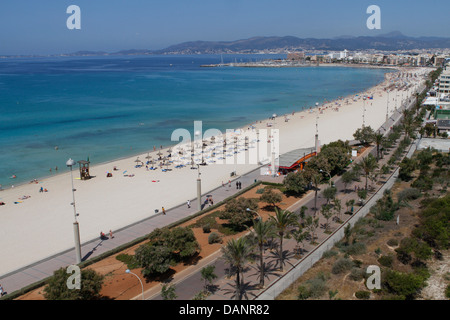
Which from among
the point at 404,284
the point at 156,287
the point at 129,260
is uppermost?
the point at 404,284

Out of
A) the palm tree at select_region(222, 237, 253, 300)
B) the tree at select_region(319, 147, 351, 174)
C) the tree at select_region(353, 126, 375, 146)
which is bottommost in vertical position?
the palm tree at select_region(222, 237, 253, 300)

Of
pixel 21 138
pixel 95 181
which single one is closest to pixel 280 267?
pixel 95 181

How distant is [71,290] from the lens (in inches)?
578

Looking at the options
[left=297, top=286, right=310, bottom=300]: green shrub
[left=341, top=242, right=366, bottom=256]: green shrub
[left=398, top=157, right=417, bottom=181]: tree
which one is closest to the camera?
[left=297, top=286, right=310, bottom=300]: green shrub

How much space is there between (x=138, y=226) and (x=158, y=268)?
7.66 metres

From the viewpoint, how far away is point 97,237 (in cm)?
2342

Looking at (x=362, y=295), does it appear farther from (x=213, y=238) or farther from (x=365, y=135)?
(x=365, y=135)

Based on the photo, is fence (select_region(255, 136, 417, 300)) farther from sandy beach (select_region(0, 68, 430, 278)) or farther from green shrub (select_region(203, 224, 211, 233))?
sandy beach (select_region(0, 68, 430, 278))

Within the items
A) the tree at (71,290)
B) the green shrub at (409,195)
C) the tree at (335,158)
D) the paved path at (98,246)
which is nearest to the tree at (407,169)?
the green shrub at (409,195)

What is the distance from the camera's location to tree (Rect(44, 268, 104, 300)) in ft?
47.7

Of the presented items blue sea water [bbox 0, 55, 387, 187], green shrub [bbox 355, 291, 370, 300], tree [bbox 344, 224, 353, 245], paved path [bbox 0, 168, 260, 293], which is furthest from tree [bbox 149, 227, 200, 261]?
blue sea water [bbox 0, 55, 387, 187]

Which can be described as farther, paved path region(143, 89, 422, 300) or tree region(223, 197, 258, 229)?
tree region(223, 197, 258, 229)

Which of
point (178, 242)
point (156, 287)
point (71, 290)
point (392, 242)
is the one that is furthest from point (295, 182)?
point (71, 290)

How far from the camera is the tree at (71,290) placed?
14531 millimetres
